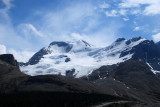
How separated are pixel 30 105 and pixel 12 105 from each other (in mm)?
12912

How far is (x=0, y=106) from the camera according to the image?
18538 cm

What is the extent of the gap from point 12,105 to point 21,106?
5169 millimetres

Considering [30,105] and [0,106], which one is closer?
[0,106]

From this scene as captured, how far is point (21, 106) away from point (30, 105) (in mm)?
9291

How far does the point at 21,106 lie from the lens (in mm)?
189500

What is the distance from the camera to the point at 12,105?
619 ft

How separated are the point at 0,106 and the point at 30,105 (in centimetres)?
1968

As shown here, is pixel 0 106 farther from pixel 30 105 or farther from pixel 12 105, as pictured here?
pixel 30 105

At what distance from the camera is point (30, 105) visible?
198 meters

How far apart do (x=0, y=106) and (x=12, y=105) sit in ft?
22.9

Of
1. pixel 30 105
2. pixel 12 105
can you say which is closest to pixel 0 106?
pixel 12 105
